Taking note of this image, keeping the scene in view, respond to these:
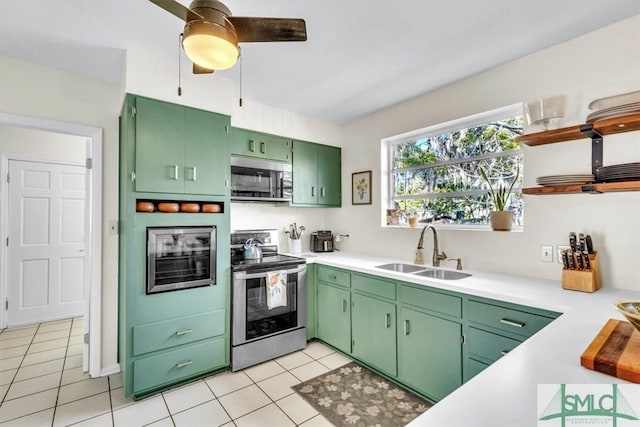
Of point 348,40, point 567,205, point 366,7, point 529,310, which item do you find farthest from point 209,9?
point 567,205

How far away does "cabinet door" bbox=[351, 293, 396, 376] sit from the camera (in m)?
2.42

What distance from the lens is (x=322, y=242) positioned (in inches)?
145

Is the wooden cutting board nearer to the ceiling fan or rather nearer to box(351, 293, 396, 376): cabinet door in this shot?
box(351, 293, 396, 376): cabinet door

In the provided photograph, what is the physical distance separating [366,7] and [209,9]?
3.06 ft

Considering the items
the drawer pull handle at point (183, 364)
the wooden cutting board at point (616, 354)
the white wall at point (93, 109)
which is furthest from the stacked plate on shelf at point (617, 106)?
the white wall at point (93, 109)

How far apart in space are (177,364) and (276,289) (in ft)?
3.15

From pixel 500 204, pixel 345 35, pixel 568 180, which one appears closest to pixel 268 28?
pixel 345 35

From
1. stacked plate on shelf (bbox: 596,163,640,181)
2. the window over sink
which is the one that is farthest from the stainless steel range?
stacked plate on shelf (bbox: 596,163,640,181)

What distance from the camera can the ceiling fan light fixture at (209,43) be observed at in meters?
1.25

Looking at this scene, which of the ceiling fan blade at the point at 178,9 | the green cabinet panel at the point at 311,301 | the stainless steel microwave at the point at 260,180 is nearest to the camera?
the ceiling fan blade at the point at 178,9

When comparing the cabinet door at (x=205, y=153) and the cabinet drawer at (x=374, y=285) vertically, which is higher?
the cabinet door at (x=205, y=153)

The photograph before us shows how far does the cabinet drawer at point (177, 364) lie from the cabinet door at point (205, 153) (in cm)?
128

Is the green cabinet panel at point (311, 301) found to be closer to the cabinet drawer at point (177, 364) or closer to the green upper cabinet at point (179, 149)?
the cabinet drawer at point (177, 364)

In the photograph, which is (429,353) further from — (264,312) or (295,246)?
(295,246)
